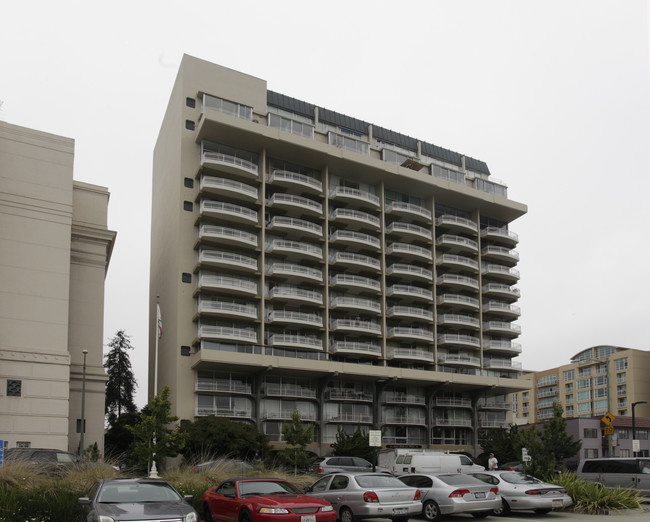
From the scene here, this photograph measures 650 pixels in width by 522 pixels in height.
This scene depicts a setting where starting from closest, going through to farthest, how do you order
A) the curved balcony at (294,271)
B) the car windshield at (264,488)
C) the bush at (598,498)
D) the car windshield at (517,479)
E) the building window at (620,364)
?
the car windshield at (264,488) < the car windshield at (517,479) < the bush at (598,498) < the curved balcony at (294,271) < the building window at (620,364)

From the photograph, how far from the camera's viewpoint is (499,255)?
79.1m

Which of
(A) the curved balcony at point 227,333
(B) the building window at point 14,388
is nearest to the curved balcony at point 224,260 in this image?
(A) the curved balcony at point 227,333

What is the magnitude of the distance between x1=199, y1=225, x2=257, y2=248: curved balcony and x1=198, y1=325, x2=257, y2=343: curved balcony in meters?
7.35

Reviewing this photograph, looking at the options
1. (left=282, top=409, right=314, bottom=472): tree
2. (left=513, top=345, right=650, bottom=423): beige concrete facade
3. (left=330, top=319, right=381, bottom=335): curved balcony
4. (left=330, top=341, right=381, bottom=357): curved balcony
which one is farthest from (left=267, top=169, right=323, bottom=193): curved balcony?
(left=513, top=345, right=650, bottom=423): beige concrete facade

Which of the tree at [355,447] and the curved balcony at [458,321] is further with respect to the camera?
the curved balcony at [458,321]

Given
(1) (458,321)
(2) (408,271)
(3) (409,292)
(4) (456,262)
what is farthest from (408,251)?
(1) (458,321)

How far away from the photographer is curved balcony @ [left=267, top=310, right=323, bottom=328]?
203 ft

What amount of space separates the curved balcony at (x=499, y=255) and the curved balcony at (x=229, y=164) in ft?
95.9

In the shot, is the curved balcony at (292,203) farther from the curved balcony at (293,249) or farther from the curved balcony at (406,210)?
the curved balcony at (406,210)

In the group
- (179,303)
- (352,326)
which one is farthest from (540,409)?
(179,303)

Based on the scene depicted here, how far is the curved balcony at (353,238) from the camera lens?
221 feet

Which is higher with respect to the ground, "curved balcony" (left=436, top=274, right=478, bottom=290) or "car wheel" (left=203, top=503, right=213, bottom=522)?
"curved balcony" (left=436, top=274, right=478, bottom=290)

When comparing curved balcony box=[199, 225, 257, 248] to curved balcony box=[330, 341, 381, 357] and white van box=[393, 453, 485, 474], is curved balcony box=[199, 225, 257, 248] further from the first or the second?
white van box=[393, 453, 485, 474]

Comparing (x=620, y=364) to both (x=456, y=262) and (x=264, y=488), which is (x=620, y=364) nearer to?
(x=456, y=262)
